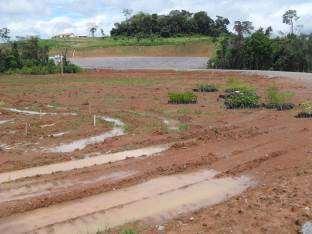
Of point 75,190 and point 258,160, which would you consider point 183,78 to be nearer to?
point 258,160

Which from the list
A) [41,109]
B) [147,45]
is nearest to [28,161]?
[41,109]

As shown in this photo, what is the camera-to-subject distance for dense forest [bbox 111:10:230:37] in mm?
87438

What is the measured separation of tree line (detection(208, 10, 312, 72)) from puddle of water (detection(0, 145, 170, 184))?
32072mm

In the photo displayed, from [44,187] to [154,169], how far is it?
2.34 meters

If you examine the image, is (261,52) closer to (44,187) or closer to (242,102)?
(242,102)

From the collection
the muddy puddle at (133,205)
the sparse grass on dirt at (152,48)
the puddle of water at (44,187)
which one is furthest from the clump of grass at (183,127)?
the sparse grass on dirt at (152,48)

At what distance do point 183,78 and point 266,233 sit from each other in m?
28.3

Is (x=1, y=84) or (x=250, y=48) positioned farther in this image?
(x=250, y=48)

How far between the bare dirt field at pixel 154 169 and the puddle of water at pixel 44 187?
0.06 ft

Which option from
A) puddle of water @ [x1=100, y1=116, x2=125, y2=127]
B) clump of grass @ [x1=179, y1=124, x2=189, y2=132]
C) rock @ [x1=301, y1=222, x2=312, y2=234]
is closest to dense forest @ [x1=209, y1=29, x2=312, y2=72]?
puddle of water @ [x1=100, y1=116, x2=125, y2=127]

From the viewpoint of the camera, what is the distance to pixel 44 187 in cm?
1051

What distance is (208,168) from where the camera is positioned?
1205 centimetres

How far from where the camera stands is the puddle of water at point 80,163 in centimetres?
1162

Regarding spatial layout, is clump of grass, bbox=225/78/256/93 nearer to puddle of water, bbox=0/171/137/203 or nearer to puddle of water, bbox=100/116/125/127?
puddle of water, bbox=100/116/125/127
